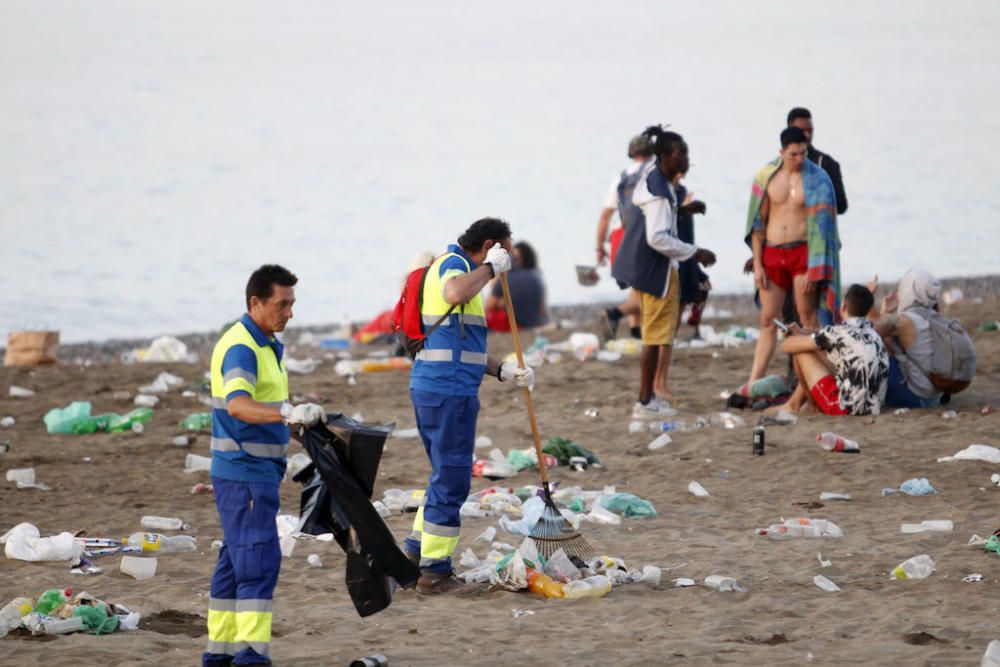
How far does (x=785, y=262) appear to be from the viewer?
37.0ft

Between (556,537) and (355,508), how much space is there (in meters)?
1.70

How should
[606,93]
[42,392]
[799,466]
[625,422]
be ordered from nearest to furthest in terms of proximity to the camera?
[799,466] → [625,422] → [42,392] → [606,93]

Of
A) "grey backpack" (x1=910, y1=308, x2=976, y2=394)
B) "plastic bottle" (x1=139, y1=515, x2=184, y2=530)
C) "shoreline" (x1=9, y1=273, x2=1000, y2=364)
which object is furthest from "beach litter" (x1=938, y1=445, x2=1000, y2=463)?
"shoreline" (x1=9, y1=273, x2=1000, y2=364)

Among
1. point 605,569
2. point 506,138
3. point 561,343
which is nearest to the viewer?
point 605,569

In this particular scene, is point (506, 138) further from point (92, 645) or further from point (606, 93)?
point (92, 645)

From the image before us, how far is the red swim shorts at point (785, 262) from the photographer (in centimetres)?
1118

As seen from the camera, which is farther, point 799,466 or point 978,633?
point 799,466

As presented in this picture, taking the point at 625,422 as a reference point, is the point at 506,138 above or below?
above

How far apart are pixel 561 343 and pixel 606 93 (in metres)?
34.4

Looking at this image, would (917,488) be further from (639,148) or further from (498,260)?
(639,148)

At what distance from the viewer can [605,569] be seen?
7.48m

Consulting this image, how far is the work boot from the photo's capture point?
7328 mm

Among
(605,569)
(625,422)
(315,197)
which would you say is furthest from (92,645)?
(315,197)

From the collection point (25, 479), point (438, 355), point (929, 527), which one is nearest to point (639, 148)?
point (929, 527)
